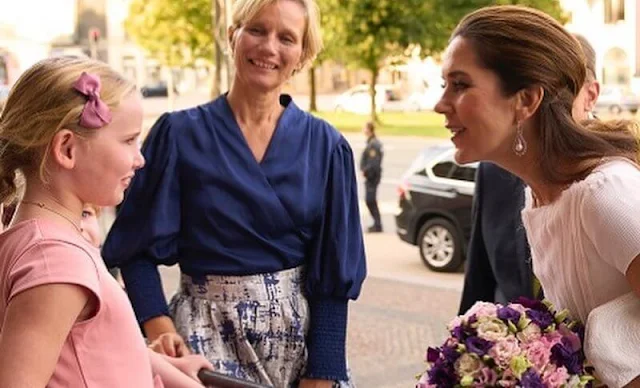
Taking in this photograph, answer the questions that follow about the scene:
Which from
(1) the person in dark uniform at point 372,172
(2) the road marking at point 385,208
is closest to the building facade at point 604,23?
(2) the road marking at point 385,208

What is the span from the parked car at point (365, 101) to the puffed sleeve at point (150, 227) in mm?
37400

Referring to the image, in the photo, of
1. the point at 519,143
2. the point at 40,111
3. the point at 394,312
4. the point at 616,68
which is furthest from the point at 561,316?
the point at 616,68

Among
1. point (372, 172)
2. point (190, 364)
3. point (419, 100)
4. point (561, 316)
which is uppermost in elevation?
point (561, 316)

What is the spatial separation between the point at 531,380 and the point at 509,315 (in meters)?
0.16

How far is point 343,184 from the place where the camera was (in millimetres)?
2891

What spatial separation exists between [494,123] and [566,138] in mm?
148

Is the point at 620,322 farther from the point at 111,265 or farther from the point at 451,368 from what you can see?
the point at 111,265

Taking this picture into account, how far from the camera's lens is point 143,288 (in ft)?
9.52

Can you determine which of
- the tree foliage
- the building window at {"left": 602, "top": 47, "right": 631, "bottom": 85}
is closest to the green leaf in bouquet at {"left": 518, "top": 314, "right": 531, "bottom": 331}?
the tree foliage

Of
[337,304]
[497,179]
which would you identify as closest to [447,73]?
[337,304]

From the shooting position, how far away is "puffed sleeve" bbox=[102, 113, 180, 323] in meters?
2.82

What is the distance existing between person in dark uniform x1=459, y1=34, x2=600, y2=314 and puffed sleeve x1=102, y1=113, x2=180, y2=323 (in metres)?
0.91

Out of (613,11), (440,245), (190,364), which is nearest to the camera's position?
(190,364)

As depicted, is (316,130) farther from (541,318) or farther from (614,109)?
(614,109)
